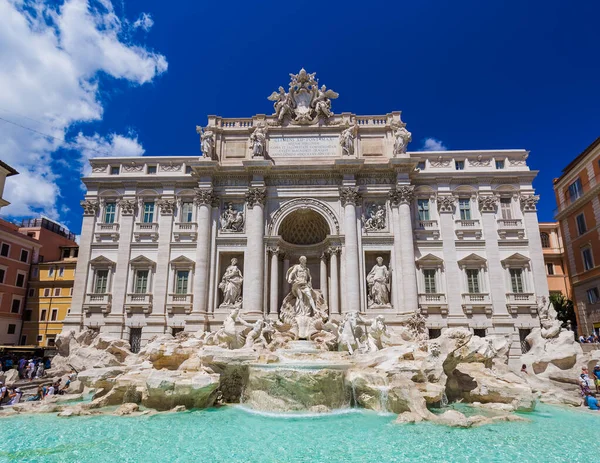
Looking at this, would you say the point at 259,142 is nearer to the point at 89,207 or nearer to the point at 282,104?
the point at 282,104

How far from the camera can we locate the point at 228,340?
60.3ft

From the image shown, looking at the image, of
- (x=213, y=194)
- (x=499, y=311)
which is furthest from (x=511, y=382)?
(x=213, y=194)

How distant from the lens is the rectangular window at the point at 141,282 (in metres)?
25.2

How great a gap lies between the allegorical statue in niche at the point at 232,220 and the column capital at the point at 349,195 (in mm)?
6731

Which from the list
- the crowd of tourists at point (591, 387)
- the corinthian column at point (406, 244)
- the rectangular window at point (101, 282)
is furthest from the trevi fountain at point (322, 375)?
the rectangular window at point (101, 282)

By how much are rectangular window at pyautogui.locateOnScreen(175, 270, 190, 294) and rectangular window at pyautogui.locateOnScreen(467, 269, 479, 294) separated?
18.0 metres

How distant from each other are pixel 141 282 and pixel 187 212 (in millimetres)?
5482

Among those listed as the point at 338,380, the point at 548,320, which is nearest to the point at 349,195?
the point at 548,320

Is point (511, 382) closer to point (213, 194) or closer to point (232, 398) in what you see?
point (232, 398)

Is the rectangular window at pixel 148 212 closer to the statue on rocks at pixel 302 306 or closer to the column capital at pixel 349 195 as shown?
the statue on rocks at pixel 302 306

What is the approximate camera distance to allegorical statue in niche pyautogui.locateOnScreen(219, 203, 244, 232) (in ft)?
83.8

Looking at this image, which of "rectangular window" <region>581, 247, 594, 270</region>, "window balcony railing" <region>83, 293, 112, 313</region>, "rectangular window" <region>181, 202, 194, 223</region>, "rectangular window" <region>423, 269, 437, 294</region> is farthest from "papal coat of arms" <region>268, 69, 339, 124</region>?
"rectangular window" <region>581, 247, 594, 270</region>

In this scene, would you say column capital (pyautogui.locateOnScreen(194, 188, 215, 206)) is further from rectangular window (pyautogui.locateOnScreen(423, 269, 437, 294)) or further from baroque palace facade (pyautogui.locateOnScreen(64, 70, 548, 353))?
rectangular window (pyautogui.locateOnScreen(423, 269, 437, 294))

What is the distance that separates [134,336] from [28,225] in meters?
24.8
